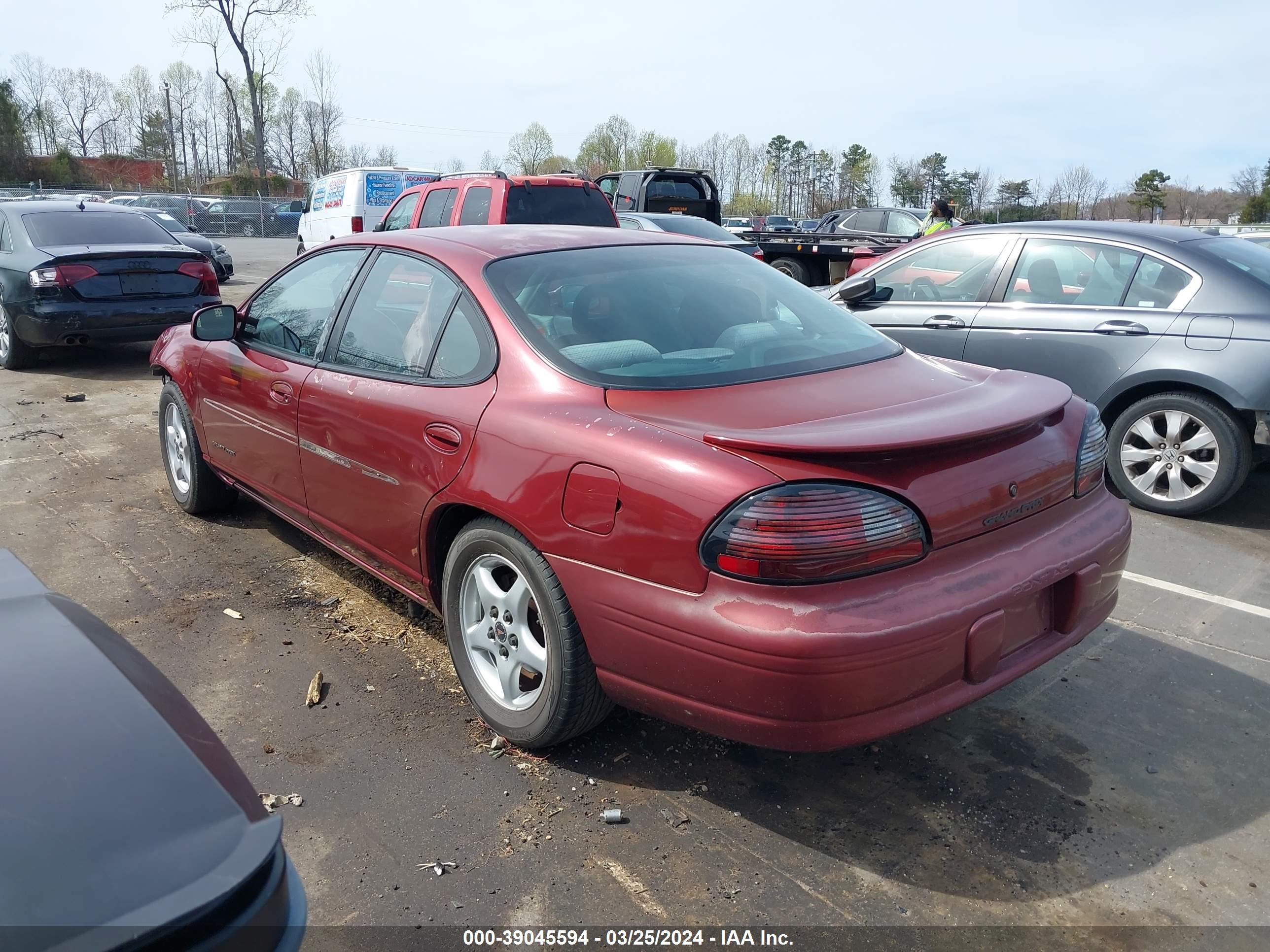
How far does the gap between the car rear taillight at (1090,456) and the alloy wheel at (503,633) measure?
5.56 feet

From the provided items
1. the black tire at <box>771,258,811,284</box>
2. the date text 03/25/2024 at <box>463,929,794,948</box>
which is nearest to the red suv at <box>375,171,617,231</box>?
the black tire at <box>771,258,811,284</box>

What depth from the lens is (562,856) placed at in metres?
2.55

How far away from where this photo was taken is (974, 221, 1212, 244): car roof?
5.66 metres

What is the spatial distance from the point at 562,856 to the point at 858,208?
770 inches

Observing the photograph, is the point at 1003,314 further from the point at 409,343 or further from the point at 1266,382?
the point at 409,343

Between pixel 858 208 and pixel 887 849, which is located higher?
pixel 858 208

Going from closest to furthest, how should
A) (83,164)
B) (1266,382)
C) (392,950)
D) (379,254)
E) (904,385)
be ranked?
(392,950), (904,385), (379,254), (1266,382), (83,164)

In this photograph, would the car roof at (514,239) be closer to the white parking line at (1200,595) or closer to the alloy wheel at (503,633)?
the alloy wheel at (503,633)

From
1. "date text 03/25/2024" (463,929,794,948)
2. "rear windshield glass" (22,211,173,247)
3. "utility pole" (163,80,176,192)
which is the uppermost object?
"utility pole" (163,80,176,192)

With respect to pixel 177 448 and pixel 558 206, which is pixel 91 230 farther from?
pixel 177 448

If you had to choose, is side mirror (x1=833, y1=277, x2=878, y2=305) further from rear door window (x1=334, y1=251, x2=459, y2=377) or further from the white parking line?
rear door window (x1=334, y1=251, x2=459, y2=377)

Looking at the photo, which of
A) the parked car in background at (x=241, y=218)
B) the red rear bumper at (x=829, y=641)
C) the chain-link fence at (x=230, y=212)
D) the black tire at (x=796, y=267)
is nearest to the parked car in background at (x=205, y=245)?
the black tire at (x=796, y=267)

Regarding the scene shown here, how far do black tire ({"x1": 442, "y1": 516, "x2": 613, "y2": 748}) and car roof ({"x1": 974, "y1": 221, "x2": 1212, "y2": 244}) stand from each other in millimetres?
4607

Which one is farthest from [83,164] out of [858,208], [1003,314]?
[1003,314]
